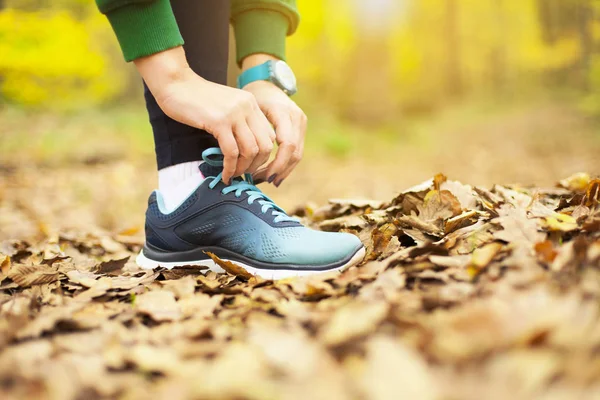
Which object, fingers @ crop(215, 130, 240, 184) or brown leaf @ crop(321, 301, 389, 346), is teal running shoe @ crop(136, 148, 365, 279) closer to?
fingers @ crop(215, 130, 240, 184)

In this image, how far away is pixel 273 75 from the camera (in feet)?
5.40

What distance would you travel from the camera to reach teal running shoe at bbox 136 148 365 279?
4.50 feet

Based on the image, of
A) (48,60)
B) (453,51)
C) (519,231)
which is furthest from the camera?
(453,51)

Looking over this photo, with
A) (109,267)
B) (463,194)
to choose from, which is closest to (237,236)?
(109,267)

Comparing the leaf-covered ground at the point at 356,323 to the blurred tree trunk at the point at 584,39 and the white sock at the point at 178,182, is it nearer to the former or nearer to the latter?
the white sock at the point at 178,182

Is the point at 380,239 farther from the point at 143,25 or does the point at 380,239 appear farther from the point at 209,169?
the point at 143,25

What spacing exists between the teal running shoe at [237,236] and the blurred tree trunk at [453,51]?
47.6 ft

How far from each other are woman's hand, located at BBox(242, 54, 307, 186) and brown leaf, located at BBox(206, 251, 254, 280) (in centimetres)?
31

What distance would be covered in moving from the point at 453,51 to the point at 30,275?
49.6ft

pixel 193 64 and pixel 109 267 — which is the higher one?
pixel 193 64

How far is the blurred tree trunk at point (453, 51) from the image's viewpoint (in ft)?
47.2

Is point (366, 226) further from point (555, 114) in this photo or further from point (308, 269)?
point (555, 114)

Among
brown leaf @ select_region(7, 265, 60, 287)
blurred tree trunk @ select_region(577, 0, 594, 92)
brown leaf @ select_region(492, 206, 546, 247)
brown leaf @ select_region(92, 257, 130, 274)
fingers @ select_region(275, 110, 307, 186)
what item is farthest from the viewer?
blurred tree trunk @ select_region(577, 0, 594, 92)

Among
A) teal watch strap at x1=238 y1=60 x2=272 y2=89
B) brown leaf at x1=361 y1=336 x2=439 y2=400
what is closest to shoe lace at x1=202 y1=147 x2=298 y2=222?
teal watch strap at x1=238 y1=60 x2=272 y2=89
